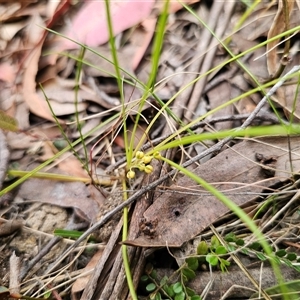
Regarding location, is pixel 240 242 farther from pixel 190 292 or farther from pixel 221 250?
pixel 190 292

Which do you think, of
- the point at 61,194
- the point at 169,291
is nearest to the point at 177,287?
the point at 169,291

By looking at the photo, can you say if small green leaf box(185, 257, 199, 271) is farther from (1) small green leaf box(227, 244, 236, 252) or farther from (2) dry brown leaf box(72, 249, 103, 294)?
(2) dry brown leaf box(72, 249, 103, 294)

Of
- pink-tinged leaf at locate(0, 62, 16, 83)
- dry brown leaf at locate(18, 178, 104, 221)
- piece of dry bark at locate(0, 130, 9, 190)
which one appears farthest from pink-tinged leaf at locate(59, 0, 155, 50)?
dry brown leaf at locate(18, 178, 104, 221)

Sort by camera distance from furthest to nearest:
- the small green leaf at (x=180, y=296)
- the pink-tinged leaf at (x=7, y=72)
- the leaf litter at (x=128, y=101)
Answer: the pink-tinged leaf at (x=7, y=72)
the leaf litter at (x=128, y=101)
the small green leaf at (x=180, y=296)

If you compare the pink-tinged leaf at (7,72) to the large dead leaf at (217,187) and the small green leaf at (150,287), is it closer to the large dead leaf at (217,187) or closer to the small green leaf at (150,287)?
the large dead leaf at (217,187)

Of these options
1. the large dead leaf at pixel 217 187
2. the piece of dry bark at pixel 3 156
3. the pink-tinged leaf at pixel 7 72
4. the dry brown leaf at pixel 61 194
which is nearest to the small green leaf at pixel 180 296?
the large dead leaf at pixel 217 187

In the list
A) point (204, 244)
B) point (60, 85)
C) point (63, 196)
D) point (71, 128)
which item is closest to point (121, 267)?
point (204, 244)

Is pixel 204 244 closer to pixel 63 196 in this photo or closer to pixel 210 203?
pixel 210 203
